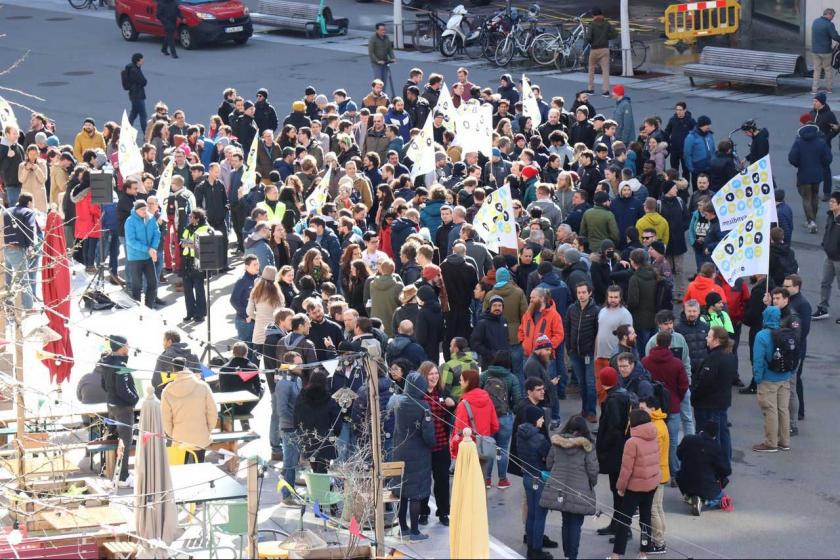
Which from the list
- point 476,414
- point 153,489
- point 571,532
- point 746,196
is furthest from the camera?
point 746,196

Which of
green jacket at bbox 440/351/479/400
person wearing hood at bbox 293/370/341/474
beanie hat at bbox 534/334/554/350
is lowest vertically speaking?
person wearing hood at bbox 293/370/341/474

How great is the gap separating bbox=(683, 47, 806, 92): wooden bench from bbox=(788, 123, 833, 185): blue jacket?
9.45m

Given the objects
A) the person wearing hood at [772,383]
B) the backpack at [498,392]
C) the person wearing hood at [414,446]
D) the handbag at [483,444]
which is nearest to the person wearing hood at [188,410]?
the person wearing hood at [414,446]

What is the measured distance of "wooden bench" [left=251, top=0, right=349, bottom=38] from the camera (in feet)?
137

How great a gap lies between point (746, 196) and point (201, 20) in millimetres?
25322

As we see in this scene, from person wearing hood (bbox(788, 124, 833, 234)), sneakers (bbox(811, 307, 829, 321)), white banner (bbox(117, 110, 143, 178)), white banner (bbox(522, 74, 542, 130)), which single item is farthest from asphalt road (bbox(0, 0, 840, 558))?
white banner (bbox(522, 74, 542, 130))

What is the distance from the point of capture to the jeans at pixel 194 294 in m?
20.1

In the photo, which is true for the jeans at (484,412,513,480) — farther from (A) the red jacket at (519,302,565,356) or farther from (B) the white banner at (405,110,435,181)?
(B) the white banner at (405,110,435,181)

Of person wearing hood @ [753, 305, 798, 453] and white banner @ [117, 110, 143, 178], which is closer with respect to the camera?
person wearing hood @ [753, 305, 798, 453]

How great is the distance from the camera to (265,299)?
677 inches

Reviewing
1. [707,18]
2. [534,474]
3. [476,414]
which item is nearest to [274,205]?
[476,414]

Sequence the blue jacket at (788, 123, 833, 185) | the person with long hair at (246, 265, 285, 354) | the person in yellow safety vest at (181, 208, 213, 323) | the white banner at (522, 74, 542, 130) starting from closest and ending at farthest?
1. the person with long hair at (246, 265, 285, 354)
2. the person in yellow safety vest at (181, 208, 213, 323)
3. the blue jacket at (788, 123, 833, 185)
4. the white banner at (522, 74, 542, 130)

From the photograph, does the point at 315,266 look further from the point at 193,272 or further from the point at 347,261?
the point at 193,272

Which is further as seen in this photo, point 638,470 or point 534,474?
point 534,474
